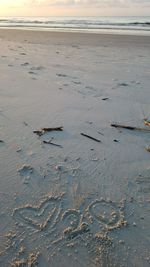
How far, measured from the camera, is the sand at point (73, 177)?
223 centimetres

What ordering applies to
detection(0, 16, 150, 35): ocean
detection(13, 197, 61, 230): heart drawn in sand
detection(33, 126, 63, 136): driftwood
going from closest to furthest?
detection(13, 197, 61, 230): heart drawn in sand
detection(33, 126, 63, 136): driftwood
detection(0, 16, 150, 35): ocean

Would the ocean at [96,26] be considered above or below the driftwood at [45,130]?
below

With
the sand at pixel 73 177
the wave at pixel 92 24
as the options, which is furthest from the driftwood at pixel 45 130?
the wave at pixel 92 24

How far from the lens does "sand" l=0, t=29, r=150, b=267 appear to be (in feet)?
7.33

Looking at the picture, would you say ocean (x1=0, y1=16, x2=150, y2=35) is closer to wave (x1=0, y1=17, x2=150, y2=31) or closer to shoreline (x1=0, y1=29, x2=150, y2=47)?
wave (x1=0, y1=17, x2=150, y2=31)

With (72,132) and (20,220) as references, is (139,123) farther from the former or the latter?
(20,220)

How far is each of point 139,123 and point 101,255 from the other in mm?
2490

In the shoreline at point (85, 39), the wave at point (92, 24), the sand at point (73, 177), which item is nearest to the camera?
the sand at point (73, 177)

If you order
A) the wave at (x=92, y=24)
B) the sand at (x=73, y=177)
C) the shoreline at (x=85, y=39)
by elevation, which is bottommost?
the wave at (x=92, y=24)

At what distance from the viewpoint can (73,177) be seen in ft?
9.87

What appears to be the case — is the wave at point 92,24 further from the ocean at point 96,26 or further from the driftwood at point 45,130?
the driftwood at point 45,130

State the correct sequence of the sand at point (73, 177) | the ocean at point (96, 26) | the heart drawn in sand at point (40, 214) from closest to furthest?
the sand at point (73, 177), the heart drawn in sand at point (40, 214), the ocean at point (96, 26)

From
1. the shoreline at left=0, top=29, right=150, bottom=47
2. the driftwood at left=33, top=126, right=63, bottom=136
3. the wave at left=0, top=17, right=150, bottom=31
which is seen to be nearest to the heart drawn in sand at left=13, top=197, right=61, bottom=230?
the driftwood at left=33, top=126, right=63, bottom=136

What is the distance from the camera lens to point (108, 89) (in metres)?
5.84
